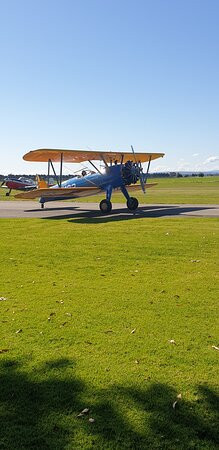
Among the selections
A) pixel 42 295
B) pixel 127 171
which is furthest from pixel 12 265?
pixel 127 171

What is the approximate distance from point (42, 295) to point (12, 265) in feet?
8.26

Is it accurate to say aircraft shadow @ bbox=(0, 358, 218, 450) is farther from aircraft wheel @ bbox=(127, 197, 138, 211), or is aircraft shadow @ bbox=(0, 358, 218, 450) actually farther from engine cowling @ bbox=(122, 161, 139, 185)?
engine cowling @ bbox=(122, 161, 139, 185)

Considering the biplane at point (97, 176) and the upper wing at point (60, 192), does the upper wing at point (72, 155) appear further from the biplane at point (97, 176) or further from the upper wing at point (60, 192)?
the upper wing at point (60, 192)

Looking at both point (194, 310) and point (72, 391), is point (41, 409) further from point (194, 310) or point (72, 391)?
point (194, 310)

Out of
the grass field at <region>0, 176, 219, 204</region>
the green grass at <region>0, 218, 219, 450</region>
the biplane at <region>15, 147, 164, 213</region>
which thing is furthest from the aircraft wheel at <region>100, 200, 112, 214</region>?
the green grass at <region>0, 218, 219, 450</region>

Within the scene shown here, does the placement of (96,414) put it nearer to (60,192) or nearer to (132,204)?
(60,192)

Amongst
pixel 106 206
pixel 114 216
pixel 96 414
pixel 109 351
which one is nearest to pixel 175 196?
pixel 106 206

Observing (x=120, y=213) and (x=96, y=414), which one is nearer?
(x=96, y=414)

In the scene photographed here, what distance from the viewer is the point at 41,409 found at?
347 cm

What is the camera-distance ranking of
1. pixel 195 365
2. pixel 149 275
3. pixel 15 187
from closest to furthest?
pixel 195 365
pixel 149 275
pixel 15 187

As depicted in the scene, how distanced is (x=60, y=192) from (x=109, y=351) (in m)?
18.7

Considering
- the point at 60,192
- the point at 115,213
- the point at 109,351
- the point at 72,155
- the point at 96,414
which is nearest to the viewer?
the point at 96,414

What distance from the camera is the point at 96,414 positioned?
3389mm

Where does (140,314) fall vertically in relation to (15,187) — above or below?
below
